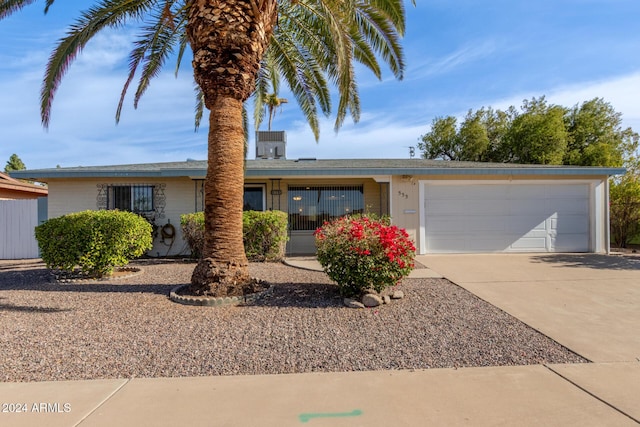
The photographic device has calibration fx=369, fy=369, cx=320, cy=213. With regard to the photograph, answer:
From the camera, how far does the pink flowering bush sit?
5.82 meters

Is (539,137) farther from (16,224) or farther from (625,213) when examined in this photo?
(16,224)

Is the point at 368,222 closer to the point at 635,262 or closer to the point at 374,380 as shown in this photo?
the point at 374,380

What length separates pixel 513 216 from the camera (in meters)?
12.2

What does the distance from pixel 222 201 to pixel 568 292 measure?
6.47 m

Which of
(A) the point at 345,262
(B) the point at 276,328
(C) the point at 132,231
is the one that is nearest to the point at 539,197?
(A) the point at 345,262

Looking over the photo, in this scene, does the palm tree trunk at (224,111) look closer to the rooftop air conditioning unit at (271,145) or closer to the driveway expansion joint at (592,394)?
the driveway expansion joint at (592,394)

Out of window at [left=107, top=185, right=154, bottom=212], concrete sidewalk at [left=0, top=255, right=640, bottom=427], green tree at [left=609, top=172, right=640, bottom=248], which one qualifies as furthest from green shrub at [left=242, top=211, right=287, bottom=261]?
green tree at [left=609, top=172, right=640, bottom=248]

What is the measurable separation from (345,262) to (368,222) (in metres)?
0.95

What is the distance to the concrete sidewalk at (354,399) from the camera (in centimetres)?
280

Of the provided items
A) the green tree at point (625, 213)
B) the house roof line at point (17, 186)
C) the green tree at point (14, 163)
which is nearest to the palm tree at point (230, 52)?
the house roof line at point (17, 186)

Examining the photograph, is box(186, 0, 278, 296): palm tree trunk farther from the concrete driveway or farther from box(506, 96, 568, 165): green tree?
box(506, 96, 568, 165): green tree

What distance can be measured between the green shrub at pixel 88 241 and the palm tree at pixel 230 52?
213 cm

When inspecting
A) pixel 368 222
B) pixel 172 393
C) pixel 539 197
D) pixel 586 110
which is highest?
pixel 586 110

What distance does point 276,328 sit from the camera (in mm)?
4844
